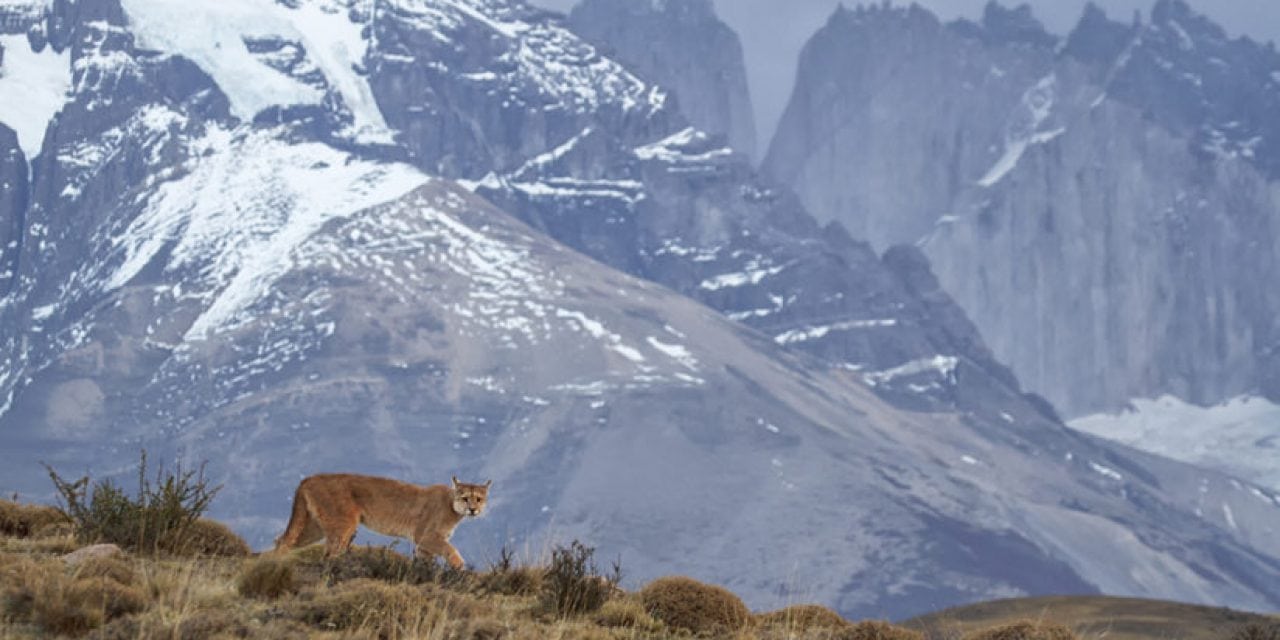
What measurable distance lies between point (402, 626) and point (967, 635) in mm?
7749

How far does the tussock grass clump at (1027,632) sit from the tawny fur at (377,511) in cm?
689

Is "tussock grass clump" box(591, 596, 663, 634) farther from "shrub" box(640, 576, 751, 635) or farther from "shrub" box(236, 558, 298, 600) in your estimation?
"shrub" box(236, 558, 298, 600)

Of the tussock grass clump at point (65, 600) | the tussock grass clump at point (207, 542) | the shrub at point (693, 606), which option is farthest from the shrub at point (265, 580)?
the shrub at point (693, 606)

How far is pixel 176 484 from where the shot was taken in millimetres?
26234

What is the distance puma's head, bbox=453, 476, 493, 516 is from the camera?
25.4 m

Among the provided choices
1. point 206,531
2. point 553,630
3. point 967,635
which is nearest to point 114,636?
point 553,630

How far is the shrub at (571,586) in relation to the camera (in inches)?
909

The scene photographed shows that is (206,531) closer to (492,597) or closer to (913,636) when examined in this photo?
(492,597)

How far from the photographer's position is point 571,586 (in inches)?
920

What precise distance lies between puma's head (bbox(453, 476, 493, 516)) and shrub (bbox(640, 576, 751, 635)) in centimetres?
264

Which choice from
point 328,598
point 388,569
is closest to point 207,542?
point 388,569

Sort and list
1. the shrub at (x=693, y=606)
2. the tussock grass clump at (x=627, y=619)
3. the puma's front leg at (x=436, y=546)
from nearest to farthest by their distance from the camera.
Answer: the tussock grass clump at (x=627, y=619) → the shrub at (x=693, y=606) → the puma's front leg at (x=436, y=546)

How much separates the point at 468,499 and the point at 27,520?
278 inches

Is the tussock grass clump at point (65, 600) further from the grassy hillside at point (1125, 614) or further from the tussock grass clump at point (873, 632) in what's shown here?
the grassy hillside at point (1125, 614)
